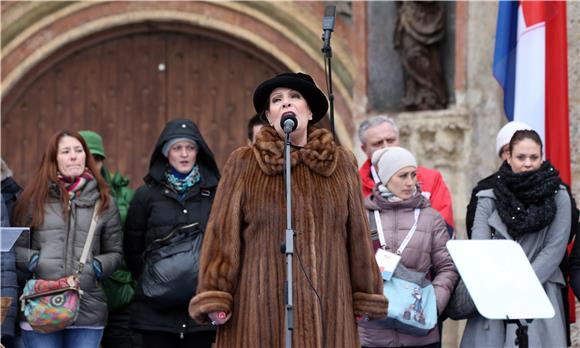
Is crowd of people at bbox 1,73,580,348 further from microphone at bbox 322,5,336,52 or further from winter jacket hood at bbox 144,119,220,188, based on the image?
microphone at bbox 322,5,336,52

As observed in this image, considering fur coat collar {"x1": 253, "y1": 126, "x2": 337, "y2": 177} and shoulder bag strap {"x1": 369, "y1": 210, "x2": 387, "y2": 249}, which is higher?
fur coat collar {"x1": 253, "y1": 126, "x2": 337, "y2": 177}

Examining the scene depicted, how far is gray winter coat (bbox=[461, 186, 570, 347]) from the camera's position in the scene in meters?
5.82

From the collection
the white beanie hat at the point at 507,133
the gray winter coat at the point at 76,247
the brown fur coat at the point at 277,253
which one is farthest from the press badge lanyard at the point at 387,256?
the gray winter coat at the point at 76,247

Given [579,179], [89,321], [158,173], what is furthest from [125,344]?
[579,179]

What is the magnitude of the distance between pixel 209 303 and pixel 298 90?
3.04 ft

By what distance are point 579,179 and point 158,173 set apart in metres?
2.88

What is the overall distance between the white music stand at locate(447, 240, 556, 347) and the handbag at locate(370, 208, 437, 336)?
16.0 inches

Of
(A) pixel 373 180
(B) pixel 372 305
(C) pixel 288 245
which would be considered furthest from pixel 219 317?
(A) pixel 373 180

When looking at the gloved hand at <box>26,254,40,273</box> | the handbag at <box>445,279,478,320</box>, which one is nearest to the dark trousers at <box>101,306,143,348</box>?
the gloved hand at <box>26,254,40,273</box>

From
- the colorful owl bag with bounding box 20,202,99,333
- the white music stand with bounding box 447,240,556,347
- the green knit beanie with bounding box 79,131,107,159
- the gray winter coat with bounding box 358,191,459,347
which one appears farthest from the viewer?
the green knit beanie with bounding box 79,131,107,159

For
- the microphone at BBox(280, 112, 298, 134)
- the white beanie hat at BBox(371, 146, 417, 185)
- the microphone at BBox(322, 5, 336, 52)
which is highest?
the microphone at BBox(322, 5, 336, 52)

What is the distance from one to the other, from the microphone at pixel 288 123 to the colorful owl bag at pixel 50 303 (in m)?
1.87

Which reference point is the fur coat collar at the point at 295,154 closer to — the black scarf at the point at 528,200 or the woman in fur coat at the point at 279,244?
the woman in fur coat at the point at 279,244

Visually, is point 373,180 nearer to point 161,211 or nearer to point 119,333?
point 161,211
